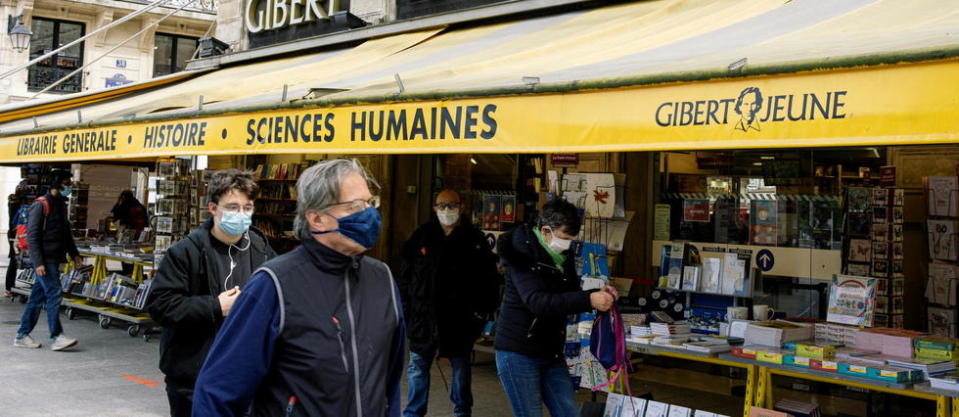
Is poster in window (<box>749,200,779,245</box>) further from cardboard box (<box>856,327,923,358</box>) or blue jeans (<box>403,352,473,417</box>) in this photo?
blue jeans (<box>403,352,473,417</box>)

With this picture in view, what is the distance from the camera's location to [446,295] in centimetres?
677

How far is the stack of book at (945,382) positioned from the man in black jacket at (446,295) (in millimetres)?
2949

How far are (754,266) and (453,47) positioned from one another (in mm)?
3432

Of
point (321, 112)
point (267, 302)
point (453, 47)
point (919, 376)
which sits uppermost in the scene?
point (453, 47)

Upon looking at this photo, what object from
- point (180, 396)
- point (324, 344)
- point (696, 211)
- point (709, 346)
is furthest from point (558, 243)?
point (696, 211)

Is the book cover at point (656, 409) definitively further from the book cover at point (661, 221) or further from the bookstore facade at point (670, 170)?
the book cover at point (661, 221)

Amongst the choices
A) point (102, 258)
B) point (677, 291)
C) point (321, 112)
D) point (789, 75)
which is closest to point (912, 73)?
point (789, 75)

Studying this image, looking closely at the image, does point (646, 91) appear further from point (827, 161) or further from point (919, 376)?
point (827, 161)

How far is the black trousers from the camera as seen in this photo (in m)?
4.27

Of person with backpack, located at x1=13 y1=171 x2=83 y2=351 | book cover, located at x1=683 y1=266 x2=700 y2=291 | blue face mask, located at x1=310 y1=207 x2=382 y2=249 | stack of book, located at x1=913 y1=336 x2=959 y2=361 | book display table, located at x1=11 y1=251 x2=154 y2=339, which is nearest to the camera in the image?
blue face mask, located at x1=310 y1=207 x2=382 y2=249

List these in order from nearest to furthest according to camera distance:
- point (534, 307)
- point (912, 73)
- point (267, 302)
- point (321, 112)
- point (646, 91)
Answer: point (267, 302) → point (912, 73) → point (646, 91) → point (534, 307) → point (321, 112)

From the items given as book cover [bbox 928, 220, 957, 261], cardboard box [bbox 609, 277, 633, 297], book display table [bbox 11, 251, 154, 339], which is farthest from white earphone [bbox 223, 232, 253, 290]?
book cover [bbox 928, 220, 957, 261]

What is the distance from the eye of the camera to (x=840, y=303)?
20.5 feet

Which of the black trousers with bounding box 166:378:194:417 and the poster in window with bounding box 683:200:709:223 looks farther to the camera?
the poster in window with bounding box 683:200:709:223
